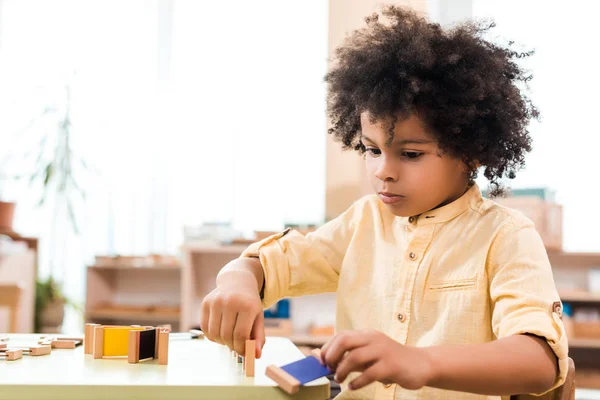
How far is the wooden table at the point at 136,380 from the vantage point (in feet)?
2.22

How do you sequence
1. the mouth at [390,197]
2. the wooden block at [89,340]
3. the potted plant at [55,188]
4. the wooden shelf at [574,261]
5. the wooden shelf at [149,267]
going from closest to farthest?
1. the wooden block at [89,340]
2. the mouth at [390,197]
3. the wooden shelf at [574,261]
4. the wooden shelf at [149,267]
5. the potted plant at [55,188]

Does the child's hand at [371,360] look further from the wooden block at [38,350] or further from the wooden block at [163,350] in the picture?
the wooden block at [38,350]

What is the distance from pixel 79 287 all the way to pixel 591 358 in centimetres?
285

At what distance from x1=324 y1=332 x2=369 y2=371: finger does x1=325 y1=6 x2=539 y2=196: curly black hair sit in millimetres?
407

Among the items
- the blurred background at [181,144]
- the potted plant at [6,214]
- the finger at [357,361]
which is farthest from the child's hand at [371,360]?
the potted plant at [6,214]

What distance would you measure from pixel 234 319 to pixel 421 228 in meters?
0.37

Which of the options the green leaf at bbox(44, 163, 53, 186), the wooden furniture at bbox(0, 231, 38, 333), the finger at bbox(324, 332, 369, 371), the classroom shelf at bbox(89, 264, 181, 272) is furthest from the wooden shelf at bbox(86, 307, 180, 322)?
the finger at bbox(324, 332, 369, 371)

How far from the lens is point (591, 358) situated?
130 inches

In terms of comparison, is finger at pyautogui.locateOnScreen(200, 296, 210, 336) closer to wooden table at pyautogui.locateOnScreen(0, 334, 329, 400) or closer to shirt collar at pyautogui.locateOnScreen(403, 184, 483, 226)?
wooden table at pyautogui.locateOnScreen(0, 334, 329, 400)

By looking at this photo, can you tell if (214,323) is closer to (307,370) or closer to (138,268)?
(307,370)

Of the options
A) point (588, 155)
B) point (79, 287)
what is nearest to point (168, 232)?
point (79, 287)

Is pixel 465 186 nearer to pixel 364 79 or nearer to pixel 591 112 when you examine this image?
pixel 364 79

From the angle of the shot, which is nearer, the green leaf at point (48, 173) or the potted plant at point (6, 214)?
the potted plant at point (6, 214)

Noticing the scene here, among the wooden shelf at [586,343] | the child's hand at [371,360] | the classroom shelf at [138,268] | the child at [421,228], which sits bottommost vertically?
A: the wooden shelf at [586,343]
